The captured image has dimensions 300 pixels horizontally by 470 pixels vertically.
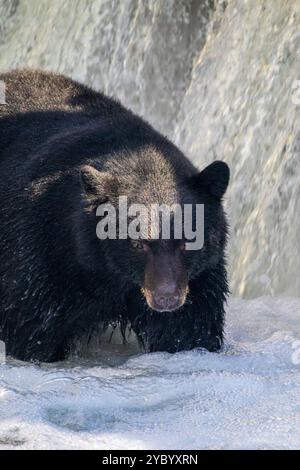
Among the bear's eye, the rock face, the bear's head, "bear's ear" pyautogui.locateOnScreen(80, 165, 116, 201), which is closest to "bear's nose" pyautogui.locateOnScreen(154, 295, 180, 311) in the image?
the bear's head

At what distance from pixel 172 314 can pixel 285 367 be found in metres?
0.79

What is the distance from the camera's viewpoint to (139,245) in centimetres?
680

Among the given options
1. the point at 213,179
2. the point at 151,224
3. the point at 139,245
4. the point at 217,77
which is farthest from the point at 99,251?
the point at 217,77

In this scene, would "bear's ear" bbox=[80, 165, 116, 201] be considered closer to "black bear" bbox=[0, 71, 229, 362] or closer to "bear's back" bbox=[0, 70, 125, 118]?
"black bear" bbox=[0, 71, 229, 362]

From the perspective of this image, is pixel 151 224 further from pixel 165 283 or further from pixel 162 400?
pixel 162 400

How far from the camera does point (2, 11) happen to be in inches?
521

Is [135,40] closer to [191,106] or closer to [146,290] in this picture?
[191,106]

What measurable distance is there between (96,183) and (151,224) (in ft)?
1.19

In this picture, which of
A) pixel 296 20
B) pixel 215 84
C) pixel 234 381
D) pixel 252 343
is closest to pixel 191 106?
pixel 215 84

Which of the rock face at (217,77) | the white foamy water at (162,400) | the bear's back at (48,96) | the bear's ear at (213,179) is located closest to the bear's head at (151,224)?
the bear's ear at (213,179)

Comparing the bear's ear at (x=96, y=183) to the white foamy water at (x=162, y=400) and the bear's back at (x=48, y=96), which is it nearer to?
the white foamy water at (x=162, y=400)

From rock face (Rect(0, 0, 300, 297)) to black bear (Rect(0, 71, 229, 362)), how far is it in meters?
1.63

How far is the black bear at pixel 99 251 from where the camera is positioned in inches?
270

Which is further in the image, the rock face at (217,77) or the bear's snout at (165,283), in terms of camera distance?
the rock face at (217,77)
